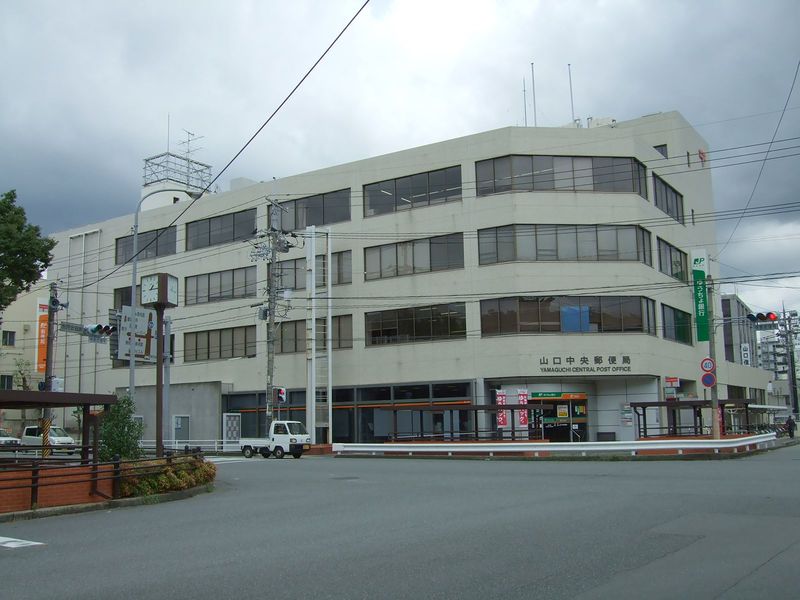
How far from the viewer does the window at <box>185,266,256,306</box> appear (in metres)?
49.7

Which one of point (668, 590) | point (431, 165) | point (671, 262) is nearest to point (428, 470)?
point (668, 590)

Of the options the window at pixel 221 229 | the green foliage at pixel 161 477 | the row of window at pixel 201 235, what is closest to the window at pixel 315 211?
the row of window at pixel 201 235

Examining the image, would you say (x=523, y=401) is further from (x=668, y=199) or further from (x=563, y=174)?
(x=668, y=199)

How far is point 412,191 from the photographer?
44.3 m

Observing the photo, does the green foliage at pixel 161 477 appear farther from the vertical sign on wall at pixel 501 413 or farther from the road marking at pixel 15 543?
the vertical sign on wall at pixel 501 413

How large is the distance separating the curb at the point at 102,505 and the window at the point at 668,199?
34.0 m

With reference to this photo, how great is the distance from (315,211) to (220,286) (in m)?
8.87

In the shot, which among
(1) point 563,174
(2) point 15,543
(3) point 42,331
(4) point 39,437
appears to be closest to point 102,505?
(2) point 15,543

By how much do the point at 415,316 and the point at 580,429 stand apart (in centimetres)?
1088

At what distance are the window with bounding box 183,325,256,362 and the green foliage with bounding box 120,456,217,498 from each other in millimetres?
29530

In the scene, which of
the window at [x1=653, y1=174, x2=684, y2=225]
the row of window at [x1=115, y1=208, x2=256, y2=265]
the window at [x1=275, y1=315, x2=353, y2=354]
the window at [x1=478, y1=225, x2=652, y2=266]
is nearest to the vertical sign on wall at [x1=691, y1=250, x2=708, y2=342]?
the window at [x1=653, y1=174, x2=684, y2=225]

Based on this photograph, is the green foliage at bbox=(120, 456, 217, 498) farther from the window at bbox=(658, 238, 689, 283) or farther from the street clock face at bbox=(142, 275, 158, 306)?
the window at bbox=(658, 238, 689, 283)

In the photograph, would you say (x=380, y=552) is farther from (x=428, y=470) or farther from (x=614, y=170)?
(x=614, y=170)

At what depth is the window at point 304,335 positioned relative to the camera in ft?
149
